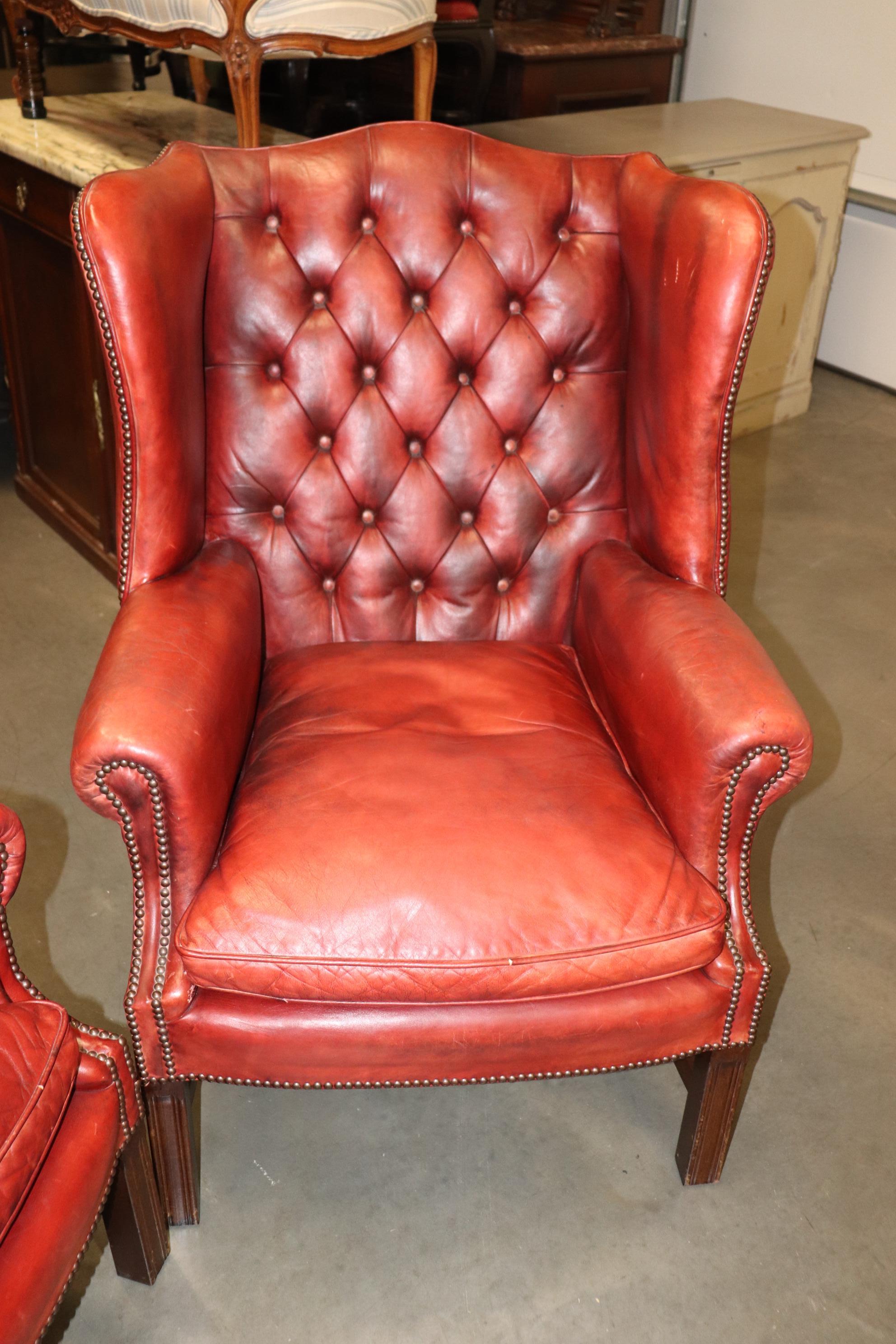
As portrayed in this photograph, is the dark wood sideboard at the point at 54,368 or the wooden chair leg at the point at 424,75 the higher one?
the wooden chair leg at the point at 424,75

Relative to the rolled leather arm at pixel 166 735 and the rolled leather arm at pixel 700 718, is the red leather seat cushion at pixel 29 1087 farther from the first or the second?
the rolled leather arm at pixel 700 718

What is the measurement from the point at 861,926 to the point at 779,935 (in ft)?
0.43

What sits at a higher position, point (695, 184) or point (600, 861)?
point (695, 184)

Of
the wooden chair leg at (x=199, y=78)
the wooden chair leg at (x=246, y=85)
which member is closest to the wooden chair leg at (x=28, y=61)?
the wooden chair leg at (x=246, y=85)

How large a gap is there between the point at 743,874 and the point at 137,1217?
0.73 metres

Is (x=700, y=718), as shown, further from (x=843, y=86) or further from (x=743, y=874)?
(x=843, y=86)

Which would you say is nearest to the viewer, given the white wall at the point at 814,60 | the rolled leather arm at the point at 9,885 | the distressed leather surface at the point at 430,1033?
the rolled leather arm at the point at 9,885

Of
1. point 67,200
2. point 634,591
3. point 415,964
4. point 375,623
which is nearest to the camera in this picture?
point 415,964

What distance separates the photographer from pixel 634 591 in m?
1.49

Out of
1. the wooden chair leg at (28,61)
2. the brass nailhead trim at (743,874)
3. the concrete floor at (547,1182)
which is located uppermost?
the wooden chair leg at (28,61)

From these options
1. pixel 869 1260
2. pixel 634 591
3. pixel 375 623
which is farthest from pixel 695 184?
pixel 869 1260

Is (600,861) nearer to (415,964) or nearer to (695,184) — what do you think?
(415,964)

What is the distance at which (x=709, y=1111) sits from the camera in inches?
54.6

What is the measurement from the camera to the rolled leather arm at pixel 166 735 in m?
1.14
